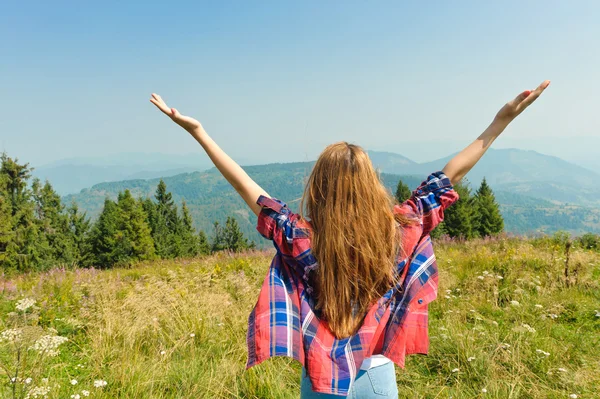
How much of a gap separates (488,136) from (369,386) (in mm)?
1340

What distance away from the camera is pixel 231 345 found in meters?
3.96

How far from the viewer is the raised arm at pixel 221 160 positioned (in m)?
1.81

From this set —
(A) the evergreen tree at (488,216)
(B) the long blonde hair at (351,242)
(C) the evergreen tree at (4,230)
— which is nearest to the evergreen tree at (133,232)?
(C) the evergreen tree at (4,230)

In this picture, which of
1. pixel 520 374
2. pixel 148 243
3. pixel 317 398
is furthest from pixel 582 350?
pixel 148 243

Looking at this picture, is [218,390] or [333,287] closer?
[333,287]

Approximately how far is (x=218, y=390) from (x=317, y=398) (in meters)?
1.90

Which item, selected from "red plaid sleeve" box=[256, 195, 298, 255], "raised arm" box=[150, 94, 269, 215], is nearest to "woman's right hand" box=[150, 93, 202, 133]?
"raised arm" box=[150, 94, 269, 215]

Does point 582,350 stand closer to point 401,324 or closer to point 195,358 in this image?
point 401,324

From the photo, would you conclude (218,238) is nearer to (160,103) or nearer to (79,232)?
(79,232)

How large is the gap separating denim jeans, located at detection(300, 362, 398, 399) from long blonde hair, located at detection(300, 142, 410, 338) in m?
0.20

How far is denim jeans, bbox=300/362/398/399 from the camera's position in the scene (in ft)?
5.02

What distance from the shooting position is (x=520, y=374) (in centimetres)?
322

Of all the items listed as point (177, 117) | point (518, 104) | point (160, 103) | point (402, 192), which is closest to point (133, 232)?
point (402, 192)

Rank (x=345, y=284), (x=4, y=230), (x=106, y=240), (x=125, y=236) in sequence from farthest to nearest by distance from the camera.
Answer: (x=106, y=240) → (x=125, y=236) → (x=4, y=230) → (x=345, y=284)
